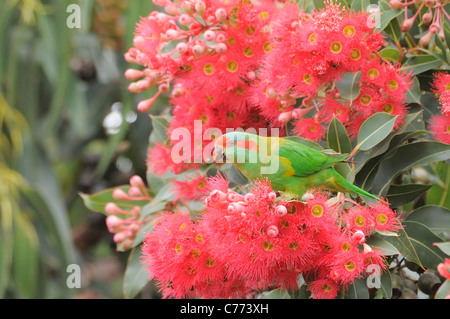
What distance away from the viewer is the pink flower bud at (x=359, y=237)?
29.1 inches

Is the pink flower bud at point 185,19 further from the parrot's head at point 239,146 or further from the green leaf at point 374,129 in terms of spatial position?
Answer: the green leaf at point 374,129

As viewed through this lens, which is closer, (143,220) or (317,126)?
(317,126)

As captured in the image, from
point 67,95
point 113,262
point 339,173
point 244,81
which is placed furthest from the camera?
point 113,262

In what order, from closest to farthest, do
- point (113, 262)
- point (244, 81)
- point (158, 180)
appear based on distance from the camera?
point (244, 81) → point (158, 180) → point (113, 262)

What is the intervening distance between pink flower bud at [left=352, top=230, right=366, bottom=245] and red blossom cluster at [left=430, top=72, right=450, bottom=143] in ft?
0.80

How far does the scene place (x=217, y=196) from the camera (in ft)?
2.40

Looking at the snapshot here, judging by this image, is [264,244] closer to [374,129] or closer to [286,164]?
[286,164]

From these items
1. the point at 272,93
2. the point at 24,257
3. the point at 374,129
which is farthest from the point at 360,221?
the point at 24,257

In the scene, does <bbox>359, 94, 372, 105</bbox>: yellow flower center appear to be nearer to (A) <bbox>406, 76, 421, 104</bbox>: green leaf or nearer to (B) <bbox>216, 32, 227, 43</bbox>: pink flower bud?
(A) <bbox>406, 76, 421, 104</bbox>: green leaf

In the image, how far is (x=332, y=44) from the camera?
0.82 metres

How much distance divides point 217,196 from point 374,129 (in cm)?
26
